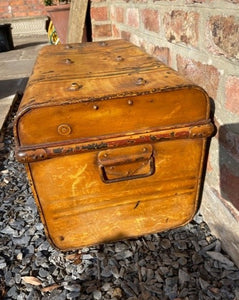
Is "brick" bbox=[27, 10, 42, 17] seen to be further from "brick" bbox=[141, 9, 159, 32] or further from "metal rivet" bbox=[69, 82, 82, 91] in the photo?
"metal rivet" bbox=[69, 82, 82, 91]

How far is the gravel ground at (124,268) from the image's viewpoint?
1.00m

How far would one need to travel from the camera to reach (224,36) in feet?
2.94

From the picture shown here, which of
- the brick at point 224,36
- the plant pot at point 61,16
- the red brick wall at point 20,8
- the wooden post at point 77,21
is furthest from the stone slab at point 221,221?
the red brick wall at point 20,8

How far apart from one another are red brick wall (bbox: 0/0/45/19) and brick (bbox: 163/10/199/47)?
5.64 m

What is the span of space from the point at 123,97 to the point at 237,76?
361 mm

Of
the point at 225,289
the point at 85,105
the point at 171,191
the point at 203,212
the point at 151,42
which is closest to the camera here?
the point at 85,105

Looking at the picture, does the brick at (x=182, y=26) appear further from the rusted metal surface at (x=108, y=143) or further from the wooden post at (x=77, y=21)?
the wooden post at (x=77, y=21)

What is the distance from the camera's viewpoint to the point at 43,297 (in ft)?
3.31

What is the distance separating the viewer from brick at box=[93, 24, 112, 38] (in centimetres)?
216

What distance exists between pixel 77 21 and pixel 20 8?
465cm

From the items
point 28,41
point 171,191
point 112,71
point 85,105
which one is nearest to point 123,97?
point 85,105

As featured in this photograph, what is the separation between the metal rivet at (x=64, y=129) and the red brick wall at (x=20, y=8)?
6086mm

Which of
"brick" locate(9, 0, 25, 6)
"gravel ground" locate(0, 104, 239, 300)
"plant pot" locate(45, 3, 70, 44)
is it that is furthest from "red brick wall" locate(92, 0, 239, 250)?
"brick" locate(9, 0, 25, 6)

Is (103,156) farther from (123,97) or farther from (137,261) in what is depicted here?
(137,261)
